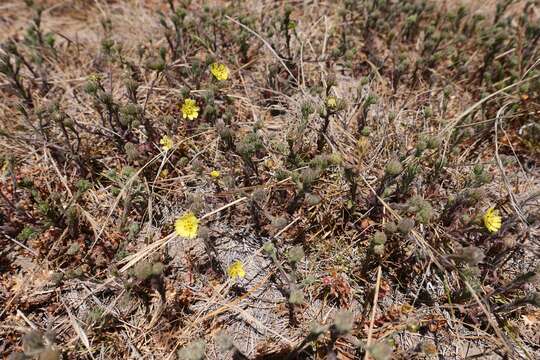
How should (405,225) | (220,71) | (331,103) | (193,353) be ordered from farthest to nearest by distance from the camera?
(220,71)
(331,103)
(405,225)
(193,353)

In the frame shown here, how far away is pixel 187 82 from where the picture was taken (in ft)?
11.5

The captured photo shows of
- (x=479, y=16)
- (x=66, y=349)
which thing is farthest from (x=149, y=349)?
(x=479, y=16)

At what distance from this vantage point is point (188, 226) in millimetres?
2574

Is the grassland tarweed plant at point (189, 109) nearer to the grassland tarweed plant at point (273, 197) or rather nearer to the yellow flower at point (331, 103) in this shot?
the grassland tarweed plant at point (273, 197)

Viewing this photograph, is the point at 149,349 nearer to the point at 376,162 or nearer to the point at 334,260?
the point at 334,260

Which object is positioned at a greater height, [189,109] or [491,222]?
[189,109]

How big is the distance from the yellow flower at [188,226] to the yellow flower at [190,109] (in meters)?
0.92

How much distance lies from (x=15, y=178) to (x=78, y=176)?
408mm

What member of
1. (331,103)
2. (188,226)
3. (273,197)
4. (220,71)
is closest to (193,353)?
(188,226)

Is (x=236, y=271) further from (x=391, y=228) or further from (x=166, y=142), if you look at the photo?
(x=166, y=142)

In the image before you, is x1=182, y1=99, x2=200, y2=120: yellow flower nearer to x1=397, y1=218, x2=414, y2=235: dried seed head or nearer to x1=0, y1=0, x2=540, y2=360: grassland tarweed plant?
x1=0, y1=0, x2=540, y2=360: grassland tarweed plant

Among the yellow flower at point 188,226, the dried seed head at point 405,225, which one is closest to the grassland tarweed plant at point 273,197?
the yellow flower at point 188,226

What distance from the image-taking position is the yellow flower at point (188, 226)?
2.55 m

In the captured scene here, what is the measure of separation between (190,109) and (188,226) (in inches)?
41.2
